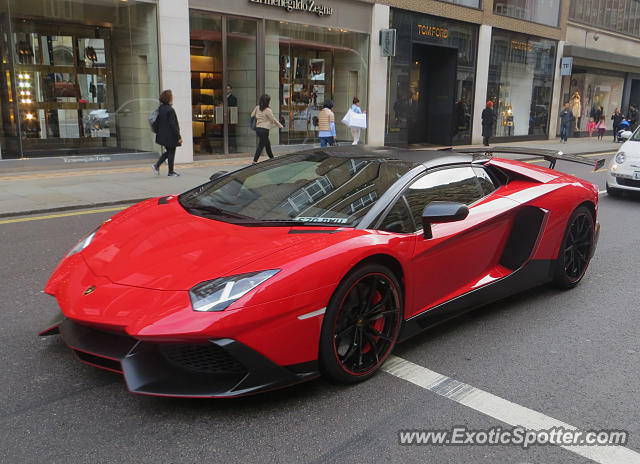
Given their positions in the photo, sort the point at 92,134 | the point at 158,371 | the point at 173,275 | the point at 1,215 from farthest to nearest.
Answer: the point at 92,134, the point at 1,215, the point at 173,275, the point at 158,371

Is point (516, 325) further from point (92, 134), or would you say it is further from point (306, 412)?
point (92, 134)

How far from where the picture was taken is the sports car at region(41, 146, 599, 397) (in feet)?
9.25

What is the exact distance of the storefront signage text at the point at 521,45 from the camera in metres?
25.8

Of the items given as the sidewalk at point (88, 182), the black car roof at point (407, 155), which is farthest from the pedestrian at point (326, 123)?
the black car roof at point (407, 155)

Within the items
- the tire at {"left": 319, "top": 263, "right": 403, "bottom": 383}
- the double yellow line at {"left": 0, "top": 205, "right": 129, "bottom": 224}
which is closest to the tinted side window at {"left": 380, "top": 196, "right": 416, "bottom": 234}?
the tire at {"left": 319, "top": 263, "right": 403, "bottom": 383}

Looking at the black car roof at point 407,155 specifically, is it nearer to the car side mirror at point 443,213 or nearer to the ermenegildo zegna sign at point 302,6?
the car side mirror at point 443,213

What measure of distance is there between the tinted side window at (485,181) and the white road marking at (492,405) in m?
1.58

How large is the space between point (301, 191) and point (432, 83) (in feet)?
70.4

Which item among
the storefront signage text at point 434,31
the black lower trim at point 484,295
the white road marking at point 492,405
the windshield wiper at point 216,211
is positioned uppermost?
the storefront signage text at point 434,31

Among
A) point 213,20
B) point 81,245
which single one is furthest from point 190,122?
point 81,245

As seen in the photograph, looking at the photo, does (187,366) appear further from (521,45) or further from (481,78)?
(521,45)

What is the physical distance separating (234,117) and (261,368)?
14.6m

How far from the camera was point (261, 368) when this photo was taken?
2850mm

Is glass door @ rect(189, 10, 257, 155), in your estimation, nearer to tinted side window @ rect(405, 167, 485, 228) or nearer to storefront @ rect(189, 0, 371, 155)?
storefront @ rect(189, 0, 371, 155)
